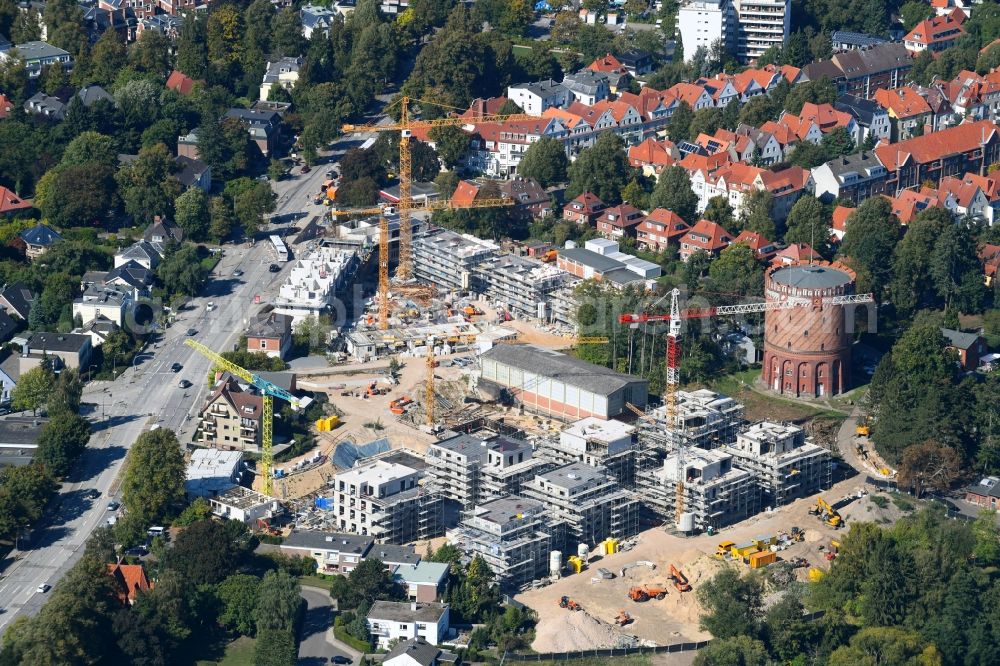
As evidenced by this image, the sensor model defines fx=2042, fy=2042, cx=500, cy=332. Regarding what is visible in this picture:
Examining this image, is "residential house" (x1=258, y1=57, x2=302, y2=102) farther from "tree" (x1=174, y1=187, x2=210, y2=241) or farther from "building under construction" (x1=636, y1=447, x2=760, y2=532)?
"building under construction" (x1=636, y1=447, x2=760, y2=532)

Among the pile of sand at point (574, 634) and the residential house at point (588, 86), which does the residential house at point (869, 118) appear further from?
the pile of sand at point (574, 634)

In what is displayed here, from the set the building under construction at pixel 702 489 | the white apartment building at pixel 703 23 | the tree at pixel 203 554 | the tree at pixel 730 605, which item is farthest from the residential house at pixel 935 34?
the tree at pixel 203 554

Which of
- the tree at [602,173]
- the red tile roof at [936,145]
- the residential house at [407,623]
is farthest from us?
the red tile roof at [936,145]

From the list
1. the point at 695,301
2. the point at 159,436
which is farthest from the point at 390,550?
the point at 695,301

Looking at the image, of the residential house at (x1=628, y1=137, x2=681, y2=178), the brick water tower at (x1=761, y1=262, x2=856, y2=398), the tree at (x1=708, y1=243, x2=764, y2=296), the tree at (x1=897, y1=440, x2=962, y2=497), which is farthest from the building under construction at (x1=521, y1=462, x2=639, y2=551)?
the residential house at (x1=628, y1=137, x2=681, y2=178)

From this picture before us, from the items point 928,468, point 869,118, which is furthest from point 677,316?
point 869,118

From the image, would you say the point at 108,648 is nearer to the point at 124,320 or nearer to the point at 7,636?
the point at 7,636
